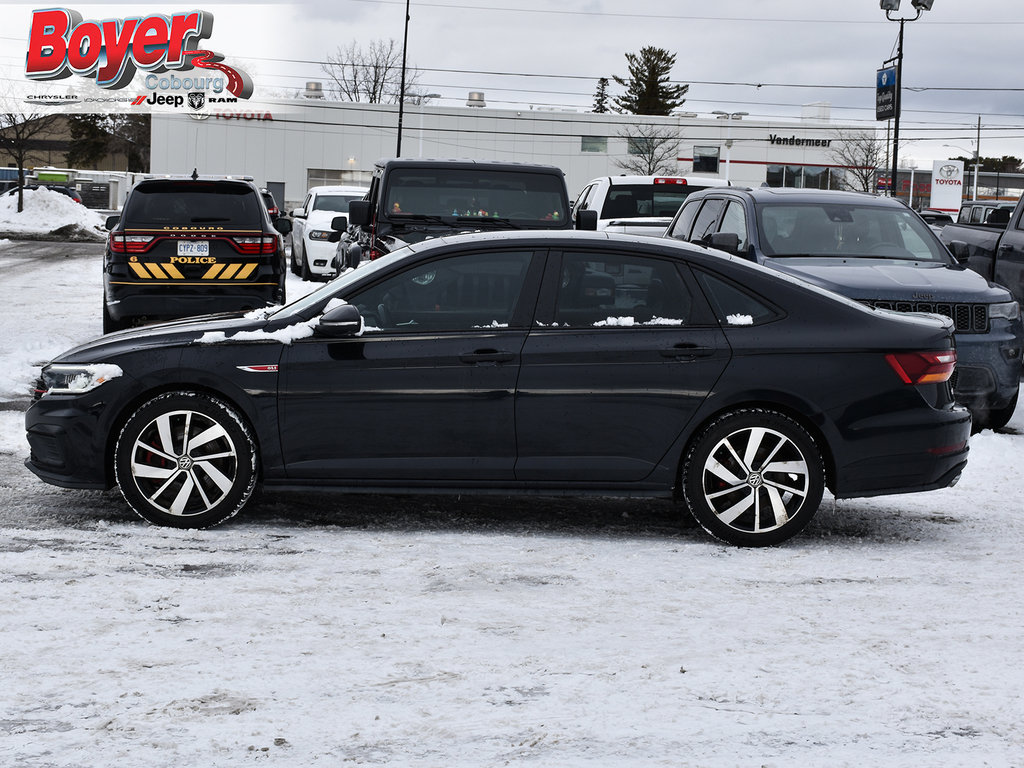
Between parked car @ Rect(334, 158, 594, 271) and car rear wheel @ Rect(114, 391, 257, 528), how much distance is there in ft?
21.0

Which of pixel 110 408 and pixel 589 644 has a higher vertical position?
pixel 110 408

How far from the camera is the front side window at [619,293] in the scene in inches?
262

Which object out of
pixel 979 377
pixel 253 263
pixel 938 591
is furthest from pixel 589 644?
pixel 253 263

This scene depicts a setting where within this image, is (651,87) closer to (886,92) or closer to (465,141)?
(465,141)

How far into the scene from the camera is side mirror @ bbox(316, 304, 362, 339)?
256 inches

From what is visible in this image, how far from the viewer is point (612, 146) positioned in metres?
85.1

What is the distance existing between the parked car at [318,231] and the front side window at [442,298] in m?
16.0

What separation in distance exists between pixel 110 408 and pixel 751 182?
3334 inches

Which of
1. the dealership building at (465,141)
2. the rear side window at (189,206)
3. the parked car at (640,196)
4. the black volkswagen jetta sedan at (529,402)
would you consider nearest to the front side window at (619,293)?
the black volkswagen jetta sedan at (529,402)

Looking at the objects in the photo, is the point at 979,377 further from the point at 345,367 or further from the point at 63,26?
the point at 63,26

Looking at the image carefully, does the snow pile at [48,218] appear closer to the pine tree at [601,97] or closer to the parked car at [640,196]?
the parked car at [640,196]

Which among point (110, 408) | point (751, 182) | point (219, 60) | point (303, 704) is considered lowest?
point (303, 704)

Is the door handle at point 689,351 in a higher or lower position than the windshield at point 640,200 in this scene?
lower

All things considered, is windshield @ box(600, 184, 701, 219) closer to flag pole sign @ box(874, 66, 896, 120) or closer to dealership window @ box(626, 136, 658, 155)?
flag pole sign @ box(874, 66, 896, 120)
